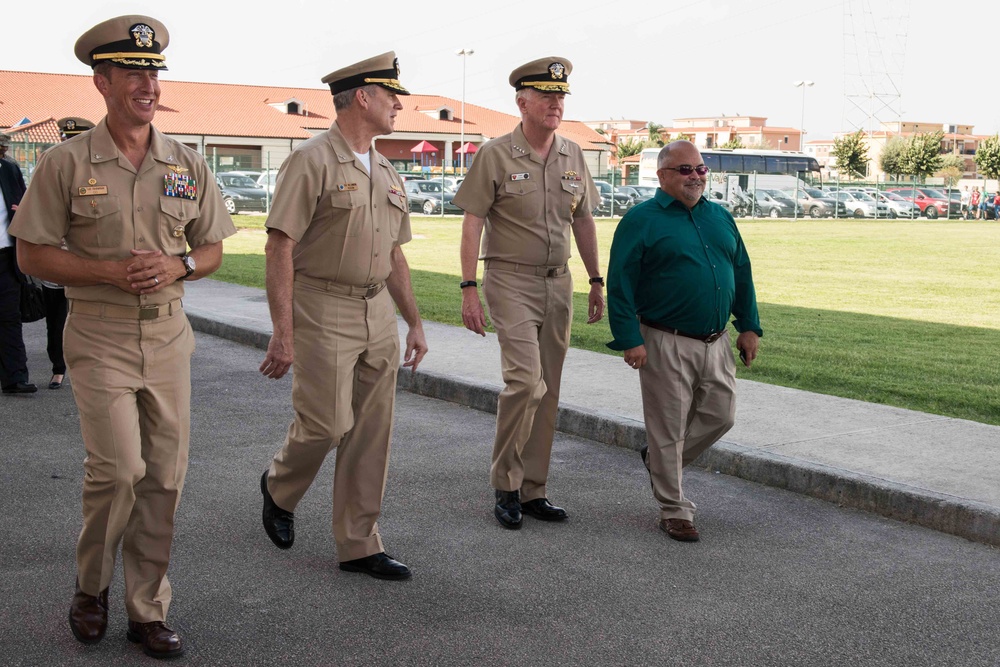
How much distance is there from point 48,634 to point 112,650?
291 millimetres

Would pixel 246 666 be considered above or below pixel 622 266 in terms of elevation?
below

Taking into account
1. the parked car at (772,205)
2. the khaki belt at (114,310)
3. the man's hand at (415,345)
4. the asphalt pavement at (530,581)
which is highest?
the khaki belt at (114,310)

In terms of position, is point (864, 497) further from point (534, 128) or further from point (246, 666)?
point (246, 666)

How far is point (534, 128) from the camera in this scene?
5816 mm

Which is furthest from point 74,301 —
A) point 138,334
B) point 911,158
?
point 911,158

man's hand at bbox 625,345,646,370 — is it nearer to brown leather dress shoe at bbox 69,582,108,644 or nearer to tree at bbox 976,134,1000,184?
brown leather dress shoe at bbox 69,582,108,644

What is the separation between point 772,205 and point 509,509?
4699 cm

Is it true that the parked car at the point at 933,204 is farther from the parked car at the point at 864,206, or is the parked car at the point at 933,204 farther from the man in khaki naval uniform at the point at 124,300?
the man in khaki naval uniform at the point at 124,300

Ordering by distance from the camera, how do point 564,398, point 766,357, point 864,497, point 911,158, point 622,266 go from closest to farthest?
point 622,266, point 864,497, point 564,398, point 766,357, point 911,158

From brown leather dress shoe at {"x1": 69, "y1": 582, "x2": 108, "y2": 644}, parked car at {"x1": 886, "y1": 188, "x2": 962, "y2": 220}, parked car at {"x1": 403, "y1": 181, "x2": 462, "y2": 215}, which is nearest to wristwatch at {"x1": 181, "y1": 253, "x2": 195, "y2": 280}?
brown leather dress shoe at {"x1": 69, "y1": 582, "x2": 108, "y2": 644}

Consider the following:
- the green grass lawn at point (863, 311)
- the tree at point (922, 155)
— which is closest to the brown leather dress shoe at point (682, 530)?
the green grass lawn at point (863, 311)

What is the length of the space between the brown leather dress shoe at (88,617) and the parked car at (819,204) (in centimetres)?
5071

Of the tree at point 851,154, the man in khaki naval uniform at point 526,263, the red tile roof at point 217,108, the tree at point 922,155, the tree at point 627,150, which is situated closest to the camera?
the man in khaki naval uniform at point 526,263

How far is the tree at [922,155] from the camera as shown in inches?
3546
